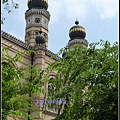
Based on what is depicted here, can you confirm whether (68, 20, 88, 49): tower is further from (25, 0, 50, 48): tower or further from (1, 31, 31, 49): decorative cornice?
(1, 31, 31, 49): decorative cornice

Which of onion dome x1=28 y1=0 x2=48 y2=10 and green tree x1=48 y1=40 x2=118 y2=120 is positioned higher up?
onion dome x1=28 y1=0 x2=48 y2=10

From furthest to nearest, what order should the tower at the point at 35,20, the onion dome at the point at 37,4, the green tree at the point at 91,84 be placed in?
the onion dome at the point at 37,4 → the tower at the point at 35,20 → the green tree at the point at 91,84

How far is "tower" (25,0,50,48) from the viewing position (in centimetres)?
1847

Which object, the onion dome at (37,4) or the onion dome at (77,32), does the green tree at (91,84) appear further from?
the onion dome at (77,32)

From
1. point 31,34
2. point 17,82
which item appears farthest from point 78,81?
point 31,34

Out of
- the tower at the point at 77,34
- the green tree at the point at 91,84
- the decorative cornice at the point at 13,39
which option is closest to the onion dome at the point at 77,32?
the tower at the point at 77,34

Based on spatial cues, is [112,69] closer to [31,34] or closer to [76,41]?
[31,34]

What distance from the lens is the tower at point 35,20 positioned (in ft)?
60.6

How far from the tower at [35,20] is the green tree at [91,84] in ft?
48.2

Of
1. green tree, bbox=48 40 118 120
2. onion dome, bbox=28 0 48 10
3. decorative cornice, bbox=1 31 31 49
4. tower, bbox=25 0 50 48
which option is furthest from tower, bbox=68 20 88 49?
green tree, bbox=48 40 118 120

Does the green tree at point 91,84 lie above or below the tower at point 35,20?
below

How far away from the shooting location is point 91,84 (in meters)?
3.48

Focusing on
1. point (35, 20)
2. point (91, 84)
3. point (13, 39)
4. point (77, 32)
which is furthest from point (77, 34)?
point (91, 84)

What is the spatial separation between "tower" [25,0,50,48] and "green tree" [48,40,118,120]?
1469cm
